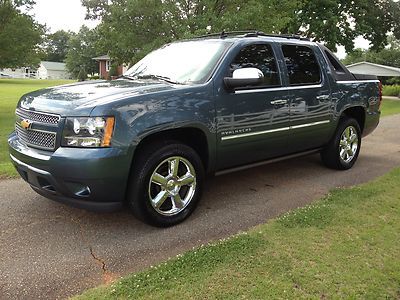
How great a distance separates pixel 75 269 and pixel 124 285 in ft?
1.77

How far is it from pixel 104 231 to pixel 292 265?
1.83m

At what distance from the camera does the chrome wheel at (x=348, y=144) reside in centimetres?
626

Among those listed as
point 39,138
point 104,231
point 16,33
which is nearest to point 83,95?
point 39,138

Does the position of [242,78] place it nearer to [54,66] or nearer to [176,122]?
[176,122]

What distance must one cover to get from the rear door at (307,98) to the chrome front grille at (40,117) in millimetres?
2839

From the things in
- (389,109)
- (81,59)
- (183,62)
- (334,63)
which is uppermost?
(81,59)

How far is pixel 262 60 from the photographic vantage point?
4871 millimetres

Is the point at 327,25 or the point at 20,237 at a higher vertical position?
the point at 327,25

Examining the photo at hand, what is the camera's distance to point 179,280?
301 cm

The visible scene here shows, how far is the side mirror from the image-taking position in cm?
424

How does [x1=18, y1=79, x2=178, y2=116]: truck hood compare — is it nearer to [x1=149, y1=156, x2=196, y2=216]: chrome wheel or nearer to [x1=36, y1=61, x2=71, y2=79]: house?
[x1=149, y1=156, x2=196, y2=216]: chrome wheel

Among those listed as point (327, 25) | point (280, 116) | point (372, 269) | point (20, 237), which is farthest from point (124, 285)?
point (327, 25)

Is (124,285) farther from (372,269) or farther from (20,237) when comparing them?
(372,269)

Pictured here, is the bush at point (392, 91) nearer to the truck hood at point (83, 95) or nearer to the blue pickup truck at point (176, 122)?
the blue pickup truck at point (176, 122)
